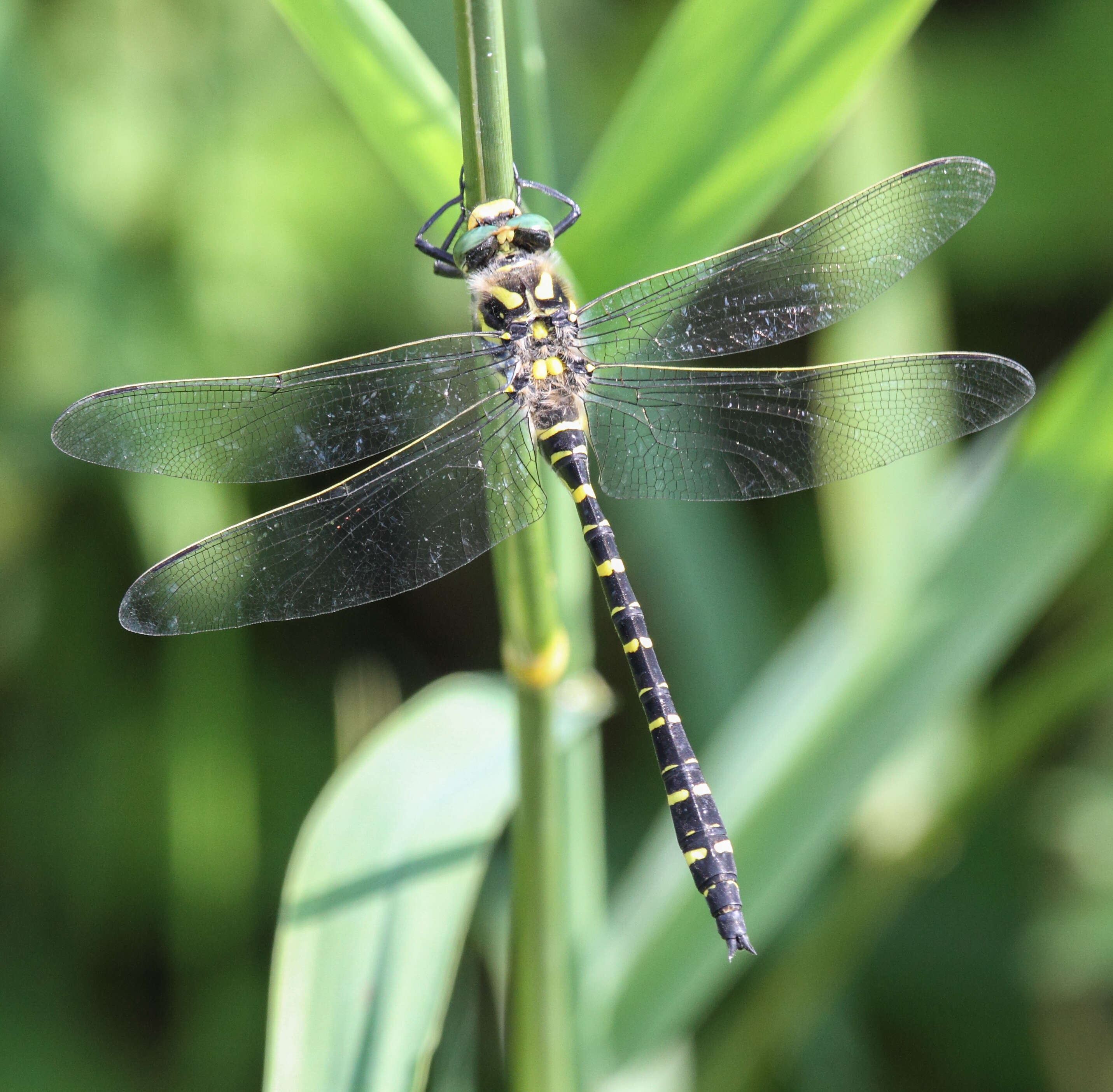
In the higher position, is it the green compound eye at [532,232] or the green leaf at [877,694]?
the green compound eye at [532,232]

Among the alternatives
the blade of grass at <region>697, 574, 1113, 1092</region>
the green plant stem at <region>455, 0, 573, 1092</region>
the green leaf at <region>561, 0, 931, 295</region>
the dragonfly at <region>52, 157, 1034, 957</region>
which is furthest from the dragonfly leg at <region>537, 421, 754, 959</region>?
the blade of grass at <region>697, 574, 1113, 1092</region>

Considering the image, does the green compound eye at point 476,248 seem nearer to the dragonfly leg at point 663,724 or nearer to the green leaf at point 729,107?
the green leaf at point 729,107

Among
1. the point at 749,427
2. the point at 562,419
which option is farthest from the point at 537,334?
the point at 749,427

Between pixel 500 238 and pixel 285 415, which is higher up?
pixel 500 238

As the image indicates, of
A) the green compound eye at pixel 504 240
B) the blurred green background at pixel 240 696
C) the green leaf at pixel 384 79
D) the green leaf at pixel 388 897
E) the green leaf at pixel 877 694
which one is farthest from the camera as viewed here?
the blurred green background at pixel 240 696

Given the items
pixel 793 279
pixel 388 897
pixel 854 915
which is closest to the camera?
pixel 388 897

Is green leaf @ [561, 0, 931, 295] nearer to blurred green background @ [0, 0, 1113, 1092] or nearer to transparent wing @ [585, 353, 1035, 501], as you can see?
transparent wing @ [585, 353, 1035, 501]

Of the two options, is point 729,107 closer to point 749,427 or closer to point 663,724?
point 749,427

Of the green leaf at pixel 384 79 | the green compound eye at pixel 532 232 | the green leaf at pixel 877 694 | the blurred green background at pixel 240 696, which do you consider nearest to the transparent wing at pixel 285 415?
the green compound eye at pixel 532 232
